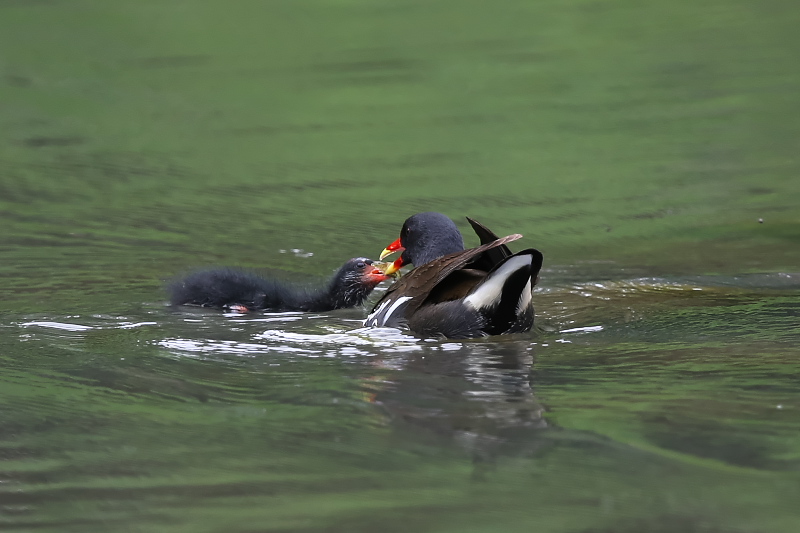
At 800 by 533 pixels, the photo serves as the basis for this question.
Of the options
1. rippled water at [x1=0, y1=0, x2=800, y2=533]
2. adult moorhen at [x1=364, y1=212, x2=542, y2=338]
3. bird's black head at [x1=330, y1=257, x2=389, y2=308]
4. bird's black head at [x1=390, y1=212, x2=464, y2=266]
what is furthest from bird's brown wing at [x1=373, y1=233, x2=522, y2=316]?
bird's black head at [x1=330, y1=257, x2=389, y2=308]

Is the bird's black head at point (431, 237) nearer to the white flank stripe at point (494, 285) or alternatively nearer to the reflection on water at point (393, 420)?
the reflection on water at point (393, 420)

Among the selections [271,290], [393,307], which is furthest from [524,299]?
[271,290]

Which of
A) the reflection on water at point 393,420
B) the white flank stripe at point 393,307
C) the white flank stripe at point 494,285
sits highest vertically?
the white flank stripe at point 494,285

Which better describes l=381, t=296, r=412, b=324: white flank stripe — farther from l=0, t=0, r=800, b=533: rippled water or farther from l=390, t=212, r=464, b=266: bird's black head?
l=390, t=212, r=464, b=266: bird's black head

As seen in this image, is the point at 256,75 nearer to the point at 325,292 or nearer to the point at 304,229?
the point at 304,229

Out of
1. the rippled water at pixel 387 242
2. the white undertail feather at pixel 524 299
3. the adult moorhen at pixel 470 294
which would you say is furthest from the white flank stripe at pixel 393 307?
the white undertail feather at pixel 524 299

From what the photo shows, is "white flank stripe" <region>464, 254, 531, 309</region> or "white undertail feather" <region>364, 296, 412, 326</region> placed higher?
"white flank stripe" <region>464, 254, 531, 309</region>

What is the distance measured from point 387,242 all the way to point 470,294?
2.69m

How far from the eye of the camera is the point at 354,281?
629 centimetres

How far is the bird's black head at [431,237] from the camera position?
19.5 feet

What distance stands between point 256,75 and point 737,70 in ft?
15.1

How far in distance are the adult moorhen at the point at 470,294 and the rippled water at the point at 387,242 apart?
0.18 metres

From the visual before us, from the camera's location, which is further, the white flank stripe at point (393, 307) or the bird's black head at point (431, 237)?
the bird's black head at point (431, 237)

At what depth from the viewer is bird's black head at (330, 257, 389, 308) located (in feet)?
20.6
